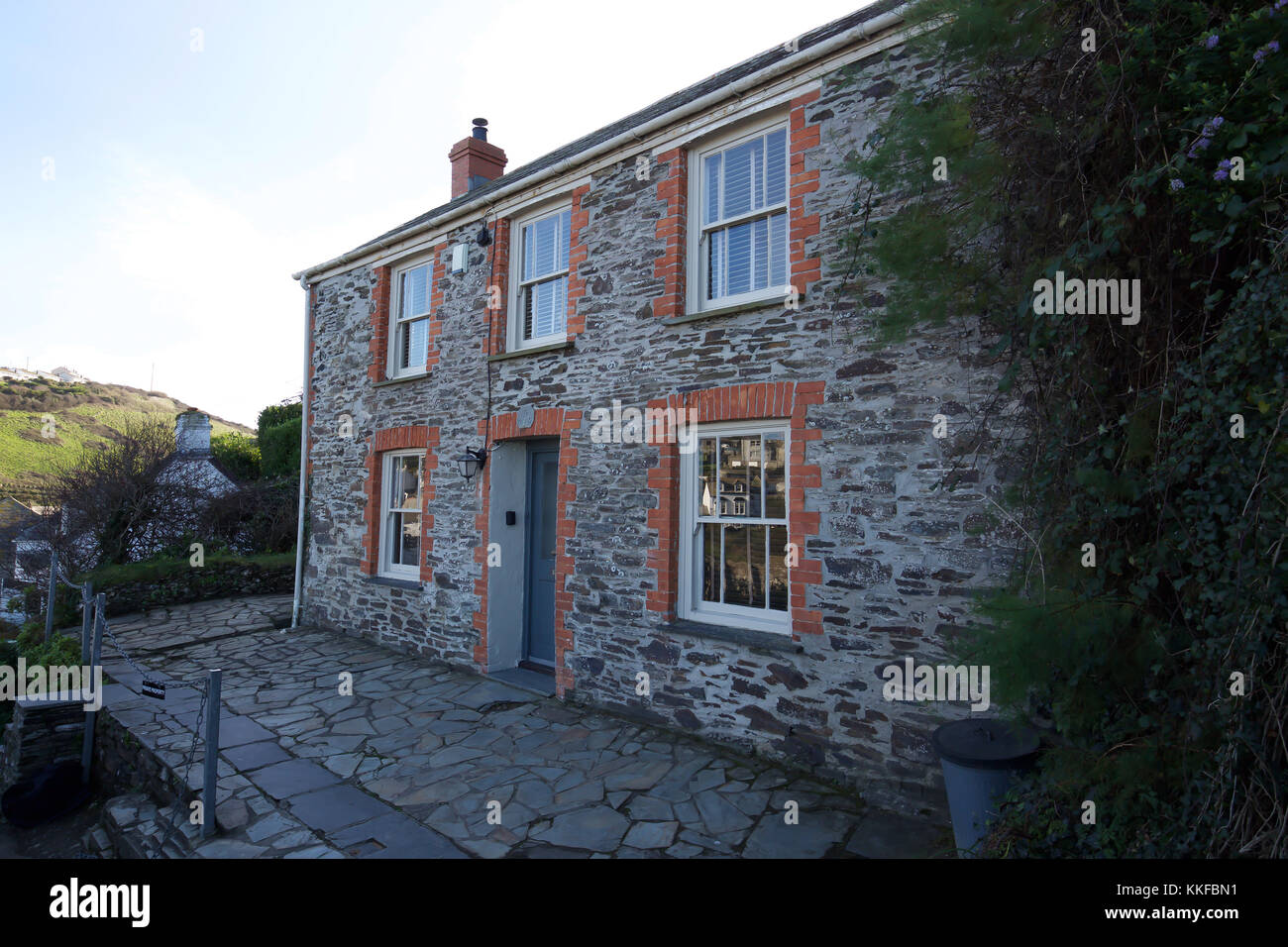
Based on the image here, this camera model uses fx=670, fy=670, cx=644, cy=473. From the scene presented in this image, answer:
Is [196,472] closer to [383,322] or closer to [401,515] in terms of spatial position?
[383,322]

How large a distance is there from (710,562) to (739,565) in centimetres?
29

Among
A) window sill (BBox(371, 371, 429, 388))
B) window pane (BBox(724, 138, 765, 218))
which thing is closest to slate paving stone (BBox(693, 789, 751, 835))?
window pane (BBox(724, 138, 765, 218))

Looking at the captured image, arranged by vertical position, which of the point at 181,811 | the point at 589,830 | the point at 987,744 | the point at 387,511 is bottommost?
the point at 181,811

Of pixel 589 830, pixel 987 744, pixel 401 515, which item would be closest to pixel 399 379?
pixel 401 515

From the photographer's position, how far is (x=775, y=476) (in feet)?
17.6

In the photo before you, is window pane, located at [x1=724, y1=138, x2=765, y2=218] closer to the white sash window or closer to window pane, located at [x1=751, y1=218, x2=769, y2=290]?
the white sash window

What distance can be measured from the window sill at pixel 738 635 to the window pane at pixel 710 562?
27 centimetres

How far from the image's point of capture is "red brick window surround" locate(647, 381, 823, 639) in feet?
16.3

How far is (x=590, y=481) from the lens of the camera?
21.4ft

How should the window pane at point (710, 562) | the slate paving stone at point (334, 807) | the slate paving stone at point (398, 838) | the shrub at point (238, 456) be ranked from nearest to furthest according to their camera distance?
1. the slate paving stone at point (398, 838)
2. the slate paving stone at point (334, 807)
3. the window pane at point (710, 562)
4. the shrub at point (238, 456)

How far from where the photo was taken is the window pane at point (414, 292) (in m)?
9.26

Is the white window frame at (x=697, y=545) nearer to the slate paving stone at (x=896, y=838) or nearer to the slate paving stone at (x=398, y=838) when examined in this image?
the slate paving stone at (x=896, y=838)

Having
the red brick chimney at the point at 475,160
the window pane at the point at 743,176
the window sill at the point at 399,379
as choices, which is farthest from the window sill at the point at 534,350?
the red brick chimney at the point at 475,160
